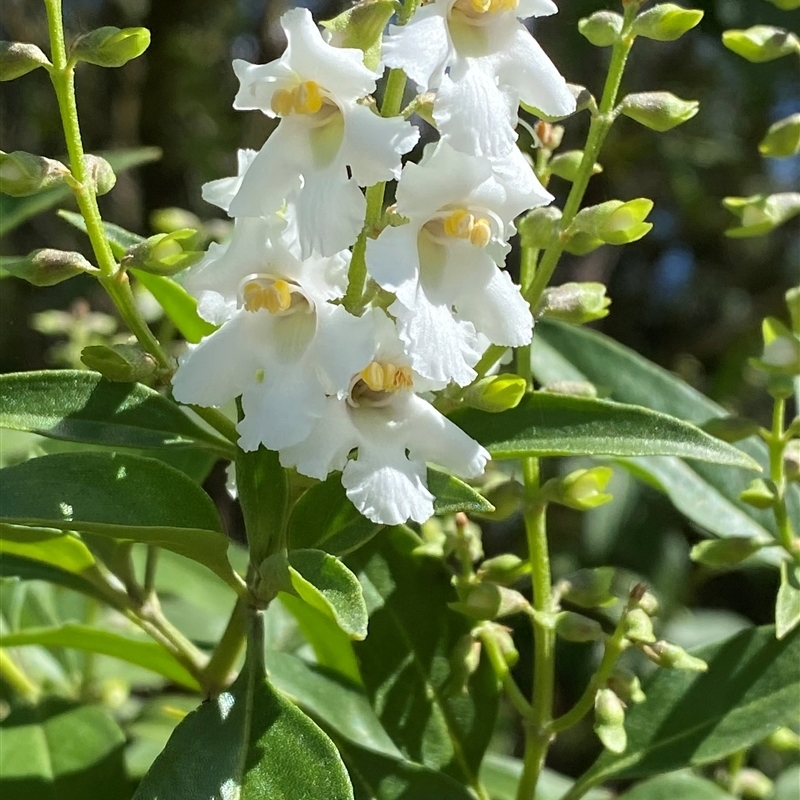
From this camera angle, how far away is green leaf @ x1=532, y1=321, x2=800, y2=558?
113cm

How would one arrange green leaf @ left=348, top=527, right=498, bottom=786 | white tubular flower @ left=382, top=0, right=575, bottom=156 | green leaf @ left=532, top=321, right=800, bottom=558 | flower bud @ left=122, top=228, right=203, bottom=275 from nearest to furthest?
1. white tubular flower @ left=382, top=0, right=575, bottom=156
2. flower bud @ left=122, top=228, right=203, bottom=275
3. green leaf @ left=348, top=527, right=498, bottom=786
4. green leaf @ left=532, top=321, right=800, bottom=558

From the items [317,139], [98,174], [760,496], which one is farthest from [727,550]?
[98,174]

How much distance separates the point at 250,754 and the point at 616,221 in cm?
47

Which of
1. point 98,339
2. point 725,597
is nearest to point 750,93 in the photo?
point 725,597

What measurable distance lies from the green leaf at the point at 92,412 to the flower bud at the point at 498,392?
0.72ft

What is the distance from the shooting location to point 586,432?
776mm

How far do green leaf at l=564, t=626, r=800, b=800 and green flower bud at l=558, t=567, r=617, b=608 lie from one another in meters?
0.20

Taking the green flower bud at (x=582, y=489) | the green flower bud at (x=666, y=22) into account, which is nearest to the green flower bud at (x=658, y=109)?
the green flower bud at (x=666, y=22)

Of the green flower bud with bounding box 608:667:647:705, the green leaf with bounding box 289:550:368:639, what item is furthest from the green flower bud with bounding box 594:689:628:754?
the green leaf with bounding box 289:550:368:639

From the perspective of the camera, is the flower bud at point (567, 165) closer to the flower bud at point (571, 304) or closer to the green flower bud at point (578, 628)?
the flower bud at point (571, 304)

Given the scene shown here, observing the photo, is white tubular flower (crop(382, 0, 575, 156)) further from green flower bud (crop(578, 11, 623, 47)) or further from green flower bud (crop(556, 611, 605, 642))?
green flower bud (crop(556, 611, 605, 642))

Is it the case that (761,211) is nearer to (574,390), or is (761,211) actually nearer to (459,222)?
(574,390)

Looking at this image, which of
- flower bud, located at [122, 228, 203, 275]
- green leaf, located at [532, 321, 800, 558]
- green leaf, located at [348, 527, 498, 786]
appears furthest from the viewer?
green leaf, located at [532, 321, 800, 558]

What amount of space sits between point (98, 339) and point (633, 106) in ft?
3.17
